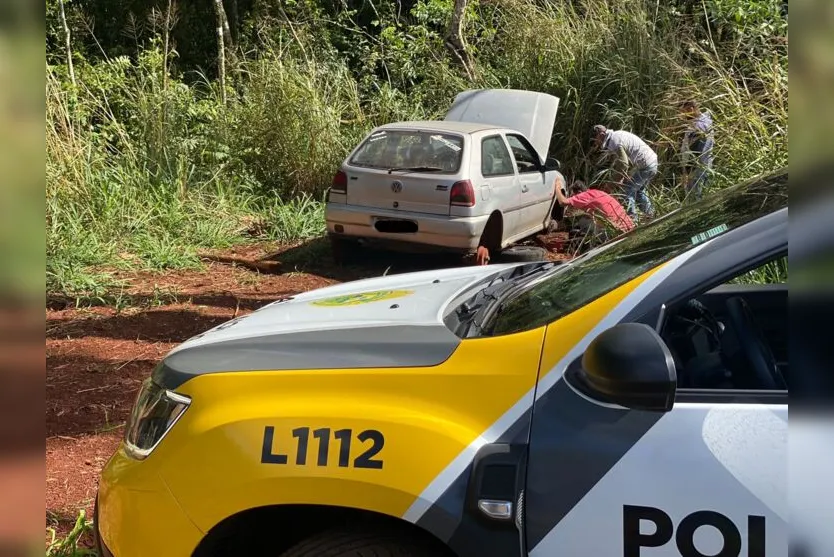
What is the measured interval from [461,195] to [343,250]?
1.69 metres

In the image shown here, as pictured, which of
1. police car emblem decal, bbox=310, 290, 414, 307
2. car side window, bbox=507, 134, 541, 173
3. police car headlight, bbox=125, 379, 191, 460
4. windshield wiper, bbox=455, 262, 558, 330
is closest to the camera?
police car headlight, bbox=125, 379, 191, 460

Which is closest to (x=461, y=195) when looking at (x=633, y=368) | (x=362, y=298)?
(x=362, y=298)

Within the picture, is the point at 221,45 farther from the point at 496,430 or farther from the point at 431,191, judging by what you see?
the point at 496,430

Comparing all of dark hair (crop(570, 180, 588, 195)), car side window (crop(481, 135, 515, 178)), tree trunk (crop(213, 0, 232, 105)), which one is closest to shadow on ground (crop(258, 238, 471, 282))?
car side window (crop(481, 135, 515, 178))

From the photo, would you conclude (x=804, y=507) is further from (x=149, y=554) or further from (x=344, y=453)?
(x=149, y=554)

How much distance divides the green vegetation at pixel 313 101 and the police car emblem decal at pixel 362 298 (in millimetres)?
4551

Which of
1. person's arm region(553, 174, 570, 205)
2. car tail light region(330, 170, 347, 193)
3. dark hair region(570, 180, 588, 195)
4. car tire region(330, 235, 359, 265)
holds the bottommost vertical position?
car tire region(330, 235, 359, 265)

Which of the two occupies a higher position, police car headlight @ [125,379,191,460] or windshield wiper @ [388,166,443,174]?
police car headlight @ [125,379,191,460]

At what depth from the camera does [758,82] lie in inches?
320

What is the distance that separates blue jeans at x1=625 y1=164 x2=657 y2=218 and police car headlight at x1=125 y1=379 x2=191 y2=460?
5.78 metres

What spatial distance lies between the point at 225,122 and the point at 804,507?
1286 centimetres

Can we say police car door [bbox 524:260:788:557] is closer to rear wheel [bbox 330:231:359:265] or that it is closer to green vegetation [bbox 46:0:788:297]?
green vegetation [bbox 46:0:788:297]

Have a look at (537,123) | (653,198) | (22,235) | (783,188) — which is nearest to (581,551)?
(783,188)

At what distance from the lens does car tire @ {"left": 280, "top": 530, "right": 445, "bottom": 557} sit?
84.8 inches
